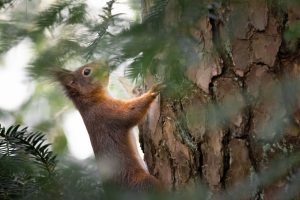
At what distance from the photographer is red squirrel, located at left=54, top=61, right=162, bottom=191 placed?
223 centimetres

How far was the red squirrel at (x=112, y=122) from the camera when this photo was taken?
2.23 meters

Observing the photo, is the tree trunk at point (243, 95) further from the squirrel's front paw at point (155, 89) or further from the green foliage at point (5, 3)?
the green foliage at point (5, 3)

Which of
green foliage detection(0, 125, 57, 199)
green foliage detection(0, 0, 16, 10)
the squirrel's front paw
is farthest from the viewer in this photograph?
the squirrel's front paw

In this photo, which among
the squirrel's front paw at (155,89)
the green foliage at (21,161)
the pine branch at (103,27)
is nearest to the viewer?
the pine branch at (103,27)

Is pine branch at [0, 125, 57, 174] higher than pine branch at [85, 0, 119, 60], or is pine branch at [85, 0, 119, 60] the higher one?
pine branch at [85, 0, 119, 60]

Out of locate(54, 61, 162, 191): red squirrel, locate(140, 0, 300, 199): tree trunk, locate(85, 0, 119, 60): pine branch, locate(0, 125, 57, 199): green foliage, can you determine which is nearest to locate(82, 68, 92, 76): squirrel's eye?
locate(54, 61, 162, 191): red squirrel

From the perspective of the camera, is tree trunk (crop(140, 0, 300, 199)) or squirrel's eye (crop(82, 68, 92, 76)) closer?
tree trunk (crop(140, 0, 300, 199))

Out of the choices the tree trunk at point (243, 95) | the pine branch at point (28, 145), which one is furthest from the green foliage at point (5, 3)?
the tree trunk at point (243, 95)

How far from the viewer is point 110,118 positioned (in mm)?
2625

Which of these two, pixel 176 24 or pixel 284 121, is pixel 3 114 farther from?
pixel 176 24

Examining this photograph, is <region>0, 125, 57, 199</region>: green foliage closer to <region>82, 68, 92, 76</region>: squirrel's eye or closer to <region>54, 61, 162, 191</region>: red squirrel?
<region>54, 61, 162, 191</region>: red squirrel

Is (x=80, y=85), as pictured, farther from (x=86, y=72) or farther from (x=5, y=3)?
(x=5, y=3)

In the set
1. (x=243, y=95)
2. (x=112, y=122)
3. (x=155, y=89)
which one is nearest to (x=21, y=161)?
(x=155, y=89)

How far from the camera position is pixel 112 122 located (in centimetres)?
261
